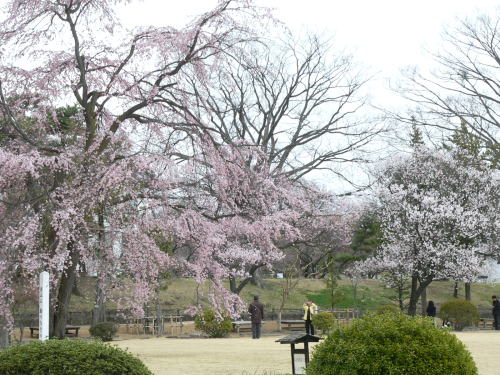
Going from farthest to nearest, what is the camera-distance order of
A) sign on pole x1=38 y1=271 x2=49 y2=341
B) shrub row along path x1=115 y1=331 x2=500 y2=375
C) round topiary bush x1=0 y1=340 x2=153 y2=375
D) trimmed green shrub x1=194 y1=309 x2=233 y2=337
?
trimmed green shrub x1=194 y1=309 x2=233 y2=337, shrub row along path x1=115 y1=331 x2=500 y2=375, sign on pole x1=38 y1=271 x2=49 y2=341, round topiary bush x1=0 y1=340 x2=153 y2=375

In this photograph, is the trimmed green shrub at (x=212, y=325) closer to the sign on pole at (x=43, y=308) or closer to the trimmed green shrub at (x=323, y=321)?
the trimmed green shrub at (x=323, y=321)

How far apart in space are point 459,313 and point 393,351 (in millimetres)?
24984

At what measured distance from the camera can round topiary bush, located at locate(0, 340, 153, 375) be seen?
8125 mm

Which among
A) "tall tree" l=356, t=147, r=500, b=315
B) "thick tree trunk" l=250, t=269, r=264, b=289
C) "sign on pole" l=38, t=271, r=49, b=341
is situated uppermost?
"tall tree" l=356, t=147, r=500, b=315

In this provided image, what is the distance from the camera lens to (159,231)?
1568cm

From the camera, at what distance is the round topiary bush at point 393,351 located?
7402 millimetres

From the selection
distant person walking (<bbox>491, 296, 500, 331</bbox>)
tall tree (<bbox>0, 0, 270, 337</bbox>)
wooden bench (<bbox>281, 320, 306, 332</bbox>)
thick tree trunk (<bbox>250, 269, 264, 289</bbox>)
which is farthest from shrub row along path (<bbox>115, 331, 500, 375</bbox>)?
thick tree trunk (<bbox>250, 269, 264, 289</bbox>)

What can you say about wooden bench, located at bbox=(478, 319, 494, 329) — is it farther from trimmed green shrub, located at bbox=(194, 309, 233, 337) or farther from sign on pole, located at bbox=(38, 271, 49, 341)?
sign on pole, located at bbox=(38, 271, 49, 341)

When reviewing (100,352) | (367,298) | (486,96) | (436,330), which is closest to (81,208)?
(100,352)

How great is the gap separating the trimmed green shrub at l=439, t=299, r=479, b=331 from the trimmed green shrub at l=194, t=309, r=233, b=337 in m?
9.90

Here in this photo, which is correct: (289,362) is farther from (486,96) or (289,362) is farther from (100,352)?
(486,96)

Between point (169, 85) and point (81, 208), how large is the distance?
10.3ft

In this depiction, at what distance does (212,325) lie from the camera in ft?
90.6

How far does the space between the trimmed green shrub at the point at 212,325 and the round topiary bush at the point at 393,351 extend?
65.1 ft
